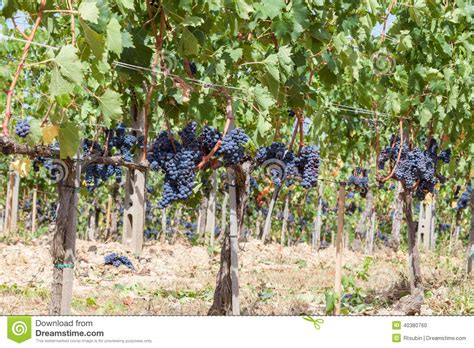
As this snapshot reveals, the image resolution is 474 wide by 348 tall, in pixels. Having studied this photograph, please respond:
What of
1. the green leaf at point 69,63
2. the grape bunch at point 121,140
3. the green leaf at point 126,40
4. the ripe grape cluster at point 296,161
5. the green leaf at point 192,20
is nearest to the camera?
the green leaf at point 69,63

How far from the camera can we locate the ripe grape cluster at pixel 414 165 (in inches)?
284

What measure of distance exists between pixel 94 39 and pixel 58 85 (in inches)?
11.3

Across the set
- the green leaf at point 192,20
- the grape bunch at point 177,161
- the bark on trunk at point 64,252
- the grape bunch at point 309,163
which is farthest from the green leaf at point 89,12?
the grape bunch at point 309,163

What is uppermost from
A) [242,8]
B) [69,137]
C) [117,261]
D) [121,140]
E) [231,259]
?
[242,8]

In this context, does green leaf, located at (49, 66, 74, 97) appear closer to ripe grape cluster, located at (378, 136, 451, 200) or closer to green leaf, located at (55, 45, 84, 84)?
green leaf, located at (55, 45, 84, 84)

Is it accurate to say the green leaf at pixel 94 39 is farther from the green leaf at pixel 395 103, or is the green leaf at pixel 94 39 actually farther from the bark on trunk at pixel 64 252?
the green leaf at pixel 395 103

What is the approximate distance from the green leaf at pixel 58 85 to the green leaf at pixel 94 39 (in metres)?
0.23

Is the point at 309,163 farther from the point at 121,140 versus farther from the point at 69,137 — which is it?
the point at 69,137

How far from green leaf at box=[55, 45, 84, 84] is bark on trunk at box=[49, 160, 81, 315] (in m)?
1.83

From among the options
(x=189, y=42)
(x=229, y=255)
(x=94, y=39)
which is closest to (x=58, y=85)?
(x=94, y=39)

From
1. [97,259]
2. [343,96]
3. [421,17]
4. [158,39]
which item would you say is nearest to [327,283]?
[343,96]

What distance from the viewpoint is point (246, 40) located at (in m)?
5.48

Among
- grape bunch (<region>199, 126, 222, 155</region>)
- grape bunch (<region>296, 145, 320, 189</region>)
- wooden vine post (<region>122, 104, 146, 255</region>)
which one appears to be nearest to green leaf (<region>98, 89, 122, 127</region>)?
grape bunch (<region>199, 126, 222, 155</region>)

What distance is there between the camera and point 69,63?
3.09 metres
